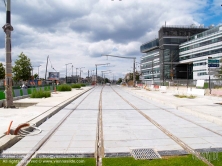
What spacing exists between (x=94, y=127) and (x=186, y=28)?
132825 mm

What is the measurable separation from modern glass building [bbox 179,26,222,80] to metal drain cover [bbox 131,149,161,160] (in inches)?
3802

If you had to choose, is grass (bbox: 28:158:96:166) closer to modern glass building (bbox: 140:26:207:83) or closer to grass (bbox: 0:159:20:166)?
grass (bbox: 0:159:20:166)

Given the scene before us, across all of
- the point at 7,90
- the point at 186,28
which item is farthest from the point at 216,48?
the point at 7,90

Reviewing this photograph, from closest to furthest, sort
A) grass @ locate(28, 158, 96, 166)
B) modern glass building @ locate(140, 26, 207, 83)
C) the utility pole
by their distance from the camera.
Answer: grass @ locate(28, 158, 96, 166), the utility pole, modern glass building @ locate(140, 26, 207, 83)

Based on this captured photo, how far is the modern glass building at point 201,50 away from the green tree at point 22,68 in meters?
66.5

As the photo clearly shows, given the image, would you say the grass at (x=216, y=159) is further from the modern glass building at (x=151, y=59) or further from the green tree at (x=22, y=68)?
the modern glass building at (x=151, y=59)

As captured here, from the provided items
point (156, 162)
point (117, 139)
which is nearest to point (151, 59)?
point (117, 139)

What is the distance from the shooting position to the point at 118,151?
6262 millimetres

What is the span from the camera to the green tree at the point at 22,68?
2334 inches

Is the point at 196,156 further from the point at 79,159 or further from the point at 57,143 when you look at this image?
the point at 57,143

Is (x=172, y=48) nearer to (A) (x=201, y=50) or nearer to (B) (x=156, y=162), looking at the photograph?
(A) (x=201, y=50)

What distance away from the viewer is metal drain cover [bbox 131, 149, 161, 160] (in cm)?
578

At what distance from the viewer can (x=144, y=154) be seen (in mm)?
5996

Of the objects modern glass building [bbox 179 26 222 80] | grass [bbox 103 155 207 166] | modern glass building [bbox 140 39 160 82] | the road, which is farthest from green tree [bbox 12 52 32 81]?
A: modern glass building [bbox 140 39 160 82]
